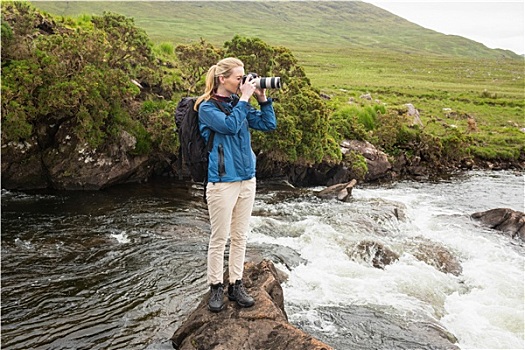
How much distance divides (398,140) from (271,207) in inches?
683

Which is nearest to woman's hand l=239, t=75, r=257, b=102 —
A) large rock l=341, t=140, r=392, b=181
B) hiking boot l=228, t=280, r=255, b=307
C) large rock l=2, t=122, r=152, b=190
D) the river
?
hiking boot l=228, t=280, r=255, b=307

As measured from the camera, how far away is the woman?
21.4ft

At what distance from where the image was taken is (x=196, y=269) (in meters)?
12.1

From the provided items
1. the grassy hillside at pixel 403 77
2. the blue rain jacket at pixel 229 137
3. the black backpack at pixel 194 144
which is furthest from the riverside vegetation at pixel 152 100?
the blue rain jacket at pixel 229 137

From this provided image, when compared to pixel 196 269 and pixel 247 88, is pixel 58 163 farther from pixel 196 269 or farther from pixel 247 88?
pixel 247 88

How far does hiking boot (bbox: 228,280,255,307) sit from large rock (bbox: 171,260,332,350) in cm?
9

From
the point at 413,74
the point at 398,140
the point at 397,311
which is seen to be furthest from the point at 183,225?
the point at 413,74

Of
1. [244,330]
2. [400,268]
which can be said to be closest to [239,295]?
[244,330]

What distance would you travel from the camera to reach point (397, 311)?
10203 millimetres

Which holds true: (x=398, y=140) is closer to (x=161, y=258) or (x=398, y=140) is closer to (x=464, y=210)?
(x=464, y=210)

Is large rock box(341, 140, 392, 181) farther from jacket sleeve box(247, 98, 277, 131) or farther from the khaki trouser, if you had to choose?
the khaki trouser

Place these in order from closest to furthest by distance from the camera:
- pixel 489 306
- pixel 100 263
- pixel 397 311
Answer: pixel 397 311 < pixel 489 306 < pixel 100 263

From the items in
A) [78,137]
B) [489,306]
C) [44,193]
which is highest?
[78,137]

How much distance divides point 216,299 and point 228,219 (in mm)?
1385
